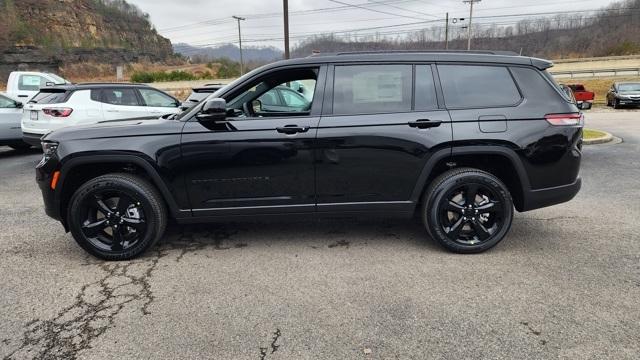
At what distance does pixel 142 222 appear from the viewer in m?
3.90

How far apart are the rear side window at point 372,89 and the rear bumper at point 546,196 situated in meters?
1.38

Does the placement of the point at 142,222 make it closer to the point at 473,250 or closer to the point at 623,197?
the point at 473,250

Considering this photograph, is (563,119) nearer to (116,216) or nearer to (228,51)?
(116,216)

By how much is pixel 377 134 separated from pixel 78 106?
7.09 meters

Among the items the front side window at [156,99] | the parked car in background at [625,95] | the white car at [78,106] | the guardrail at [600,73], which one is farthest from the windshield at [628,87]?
the white car at [78,106]

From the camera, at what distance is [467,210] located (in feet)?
13.0

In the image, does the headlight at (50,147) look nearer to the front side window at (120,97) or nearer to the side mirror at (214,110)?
the side mirror at (214,110)

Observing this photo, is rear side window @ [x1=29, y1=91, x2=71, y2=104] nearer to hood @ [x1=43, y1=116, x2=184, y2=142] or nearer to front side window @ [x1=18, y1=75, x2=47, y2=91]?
hood @ [x1=43, y1=116, x2=184, y2=142]

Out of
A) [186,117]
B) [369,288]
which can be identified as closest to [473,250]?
[369,288]

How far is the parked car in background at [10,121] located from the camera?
359 inches

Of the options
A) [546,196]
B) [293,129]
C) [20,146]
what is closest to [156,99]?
[20,146]

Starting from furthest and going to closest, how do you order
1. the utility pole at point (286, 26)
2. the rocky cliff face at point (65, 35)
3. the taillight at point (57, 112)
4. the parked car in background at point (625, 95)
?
1. the rocky cliff face at point (65, 35)
2. the utility pole at point (286, 26)
3. the parked car in background at point (625, 95)
4. the taillight at point (57, 112)

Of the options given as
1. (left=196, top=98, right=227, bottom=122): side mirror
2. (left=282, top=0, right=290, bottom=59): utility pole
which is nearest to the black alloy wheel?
(left=196, top=98, right=227, bottom=122): side mirror

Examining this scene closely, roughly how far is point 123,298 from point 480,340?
2.56 metres
